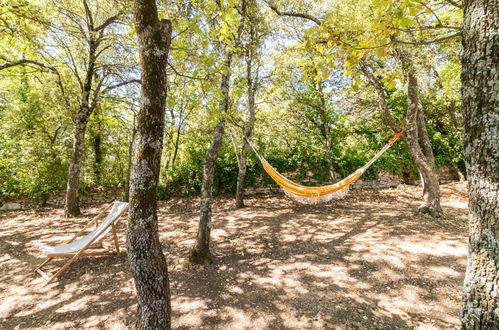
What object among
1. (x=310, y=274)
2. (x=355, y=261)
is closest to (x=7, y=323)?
(x=310, y=274)

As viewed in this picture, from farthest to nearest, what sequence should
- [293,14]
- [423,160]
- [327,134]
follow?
1. [327,134]
2. [293,14]
3. [423,160]

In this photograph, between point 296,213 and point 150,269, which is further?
point 296,213

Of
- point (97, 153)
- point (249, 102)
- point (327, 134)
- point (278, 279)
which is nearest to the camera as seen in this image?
point (278, 279)

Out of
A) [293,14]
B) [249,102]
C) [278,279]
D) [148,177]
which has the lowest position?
[278,279]

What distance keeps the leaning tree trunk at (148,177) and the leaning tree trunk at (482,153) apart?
1.71 meters

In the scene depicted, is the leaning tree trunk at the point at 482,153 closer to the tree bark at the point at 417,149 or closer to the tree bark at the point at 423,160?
the tree bark at the point at 417,149

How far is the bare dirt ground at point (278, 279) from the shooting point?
2.13 m

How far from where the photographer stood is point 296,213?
5645 millimetres

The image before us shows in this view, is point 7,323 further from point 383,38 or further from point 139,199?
point 383,38

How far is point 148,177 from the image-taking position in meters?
1.64

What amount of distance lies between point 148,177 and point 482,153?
6.00 feet

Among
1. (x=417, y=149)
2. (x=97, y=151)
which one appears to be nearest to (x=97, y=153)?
(x=97, y=151)

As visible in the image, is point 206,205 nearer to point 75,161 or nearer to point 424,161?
point 424,161

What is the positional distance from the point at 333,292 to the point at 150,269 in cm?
Answer: 181
